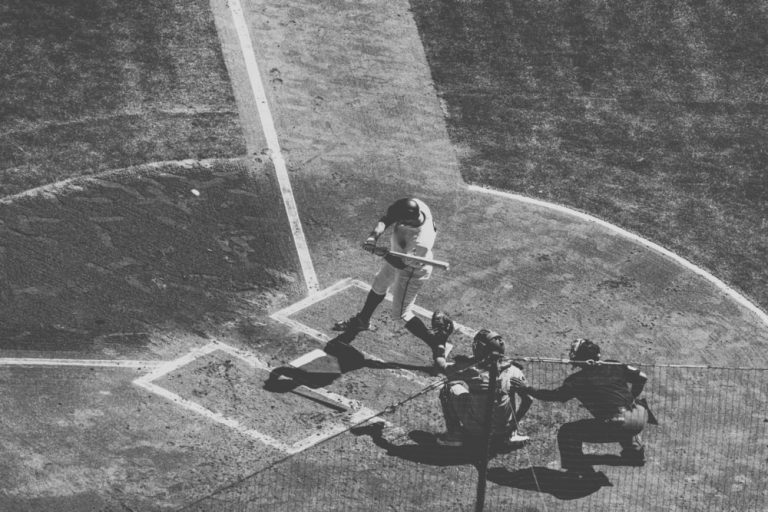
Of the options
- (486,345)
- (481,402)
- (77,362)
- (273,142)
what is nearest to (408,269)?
(486,345)

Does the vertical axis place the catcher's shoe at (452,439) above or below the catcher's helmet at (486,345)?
below

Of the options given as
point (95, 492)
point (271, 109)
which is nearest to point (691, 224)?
point (271, 109)

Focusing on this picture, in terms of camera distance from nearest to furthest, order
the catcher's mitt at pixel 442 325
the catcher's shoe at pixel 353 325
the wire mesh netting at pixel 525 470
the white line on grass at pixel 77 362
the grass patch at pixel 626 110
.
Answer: the wire mesh netting at pixel 525 470, the white line on grass at pixel 77 362, the catcher's mitt at pixel 442 325, the catcher's shoe at pixel 353 325, the grass patch at pixel 626 110

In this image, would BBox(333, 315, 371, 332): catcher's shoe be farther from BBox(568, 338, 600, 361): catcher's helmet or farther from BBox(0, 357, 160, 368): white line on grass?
BBox(568, 338, 600, 361): catcher's helmet

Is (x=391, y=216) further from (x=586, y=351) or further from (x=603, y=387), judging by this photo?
(x=603, y=387)

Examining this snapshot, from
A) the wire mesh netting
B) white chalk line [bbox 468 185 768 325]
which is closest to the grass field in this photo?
the wire mesh netting

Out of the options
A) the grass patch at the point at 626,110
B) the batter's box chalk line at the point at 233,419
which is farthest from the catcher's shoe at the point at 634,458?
the grass patch at the point at 626,110

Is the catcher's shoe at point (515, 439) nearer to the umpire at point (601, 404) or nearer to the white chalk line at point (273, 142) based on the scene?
the umpire at point (601, 404)
